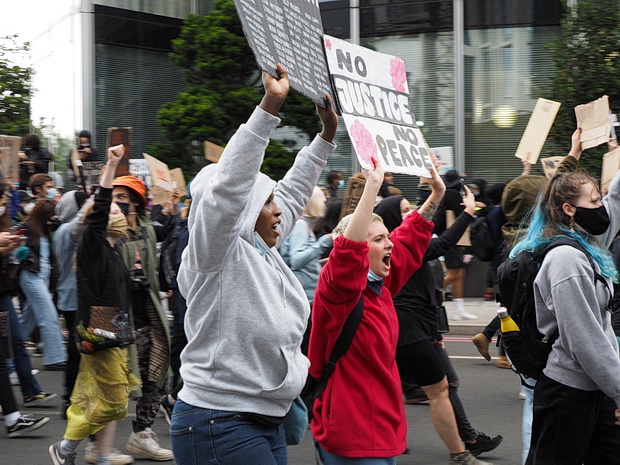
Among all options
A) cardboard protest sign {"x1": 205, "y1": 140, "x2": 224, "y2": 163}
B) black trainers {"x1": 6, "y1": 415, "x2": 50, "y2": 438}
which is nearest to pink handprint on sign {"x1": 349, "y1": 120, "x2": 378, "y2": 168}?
black trainers {"x1": 6, "y1": 415, "x2": 50, "y2": 438}

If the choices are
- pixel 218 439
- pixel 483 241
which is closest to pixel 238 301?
pixel 218 439

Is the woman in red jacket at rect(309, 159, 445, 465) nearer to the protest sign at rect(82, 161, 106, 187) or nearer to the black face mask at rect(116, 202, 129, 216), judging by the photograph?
the black face mask at rect(116, 202, 129, 216)

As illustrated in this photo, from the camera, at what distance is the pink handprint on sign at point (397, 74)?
436 cm

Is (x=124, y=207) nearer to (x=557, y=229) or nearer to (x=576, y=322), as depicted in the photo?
(x=557, y=229)

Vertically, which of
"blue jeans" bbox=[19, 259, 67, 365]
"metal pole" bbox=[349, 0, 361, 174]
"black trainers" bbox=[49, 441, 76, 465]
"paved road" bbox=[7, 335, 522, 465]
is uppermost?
"metal pole" bbox=[349, 0, 361, 174]

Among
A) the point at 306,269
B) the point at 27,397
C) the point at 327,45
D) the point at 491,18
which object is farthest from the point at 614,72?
the point at 327,45

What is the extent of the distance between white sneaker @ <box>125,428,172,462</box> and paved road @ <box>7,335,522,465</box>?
0.22ft

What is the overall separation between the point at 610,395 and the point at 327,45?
1.79 meters

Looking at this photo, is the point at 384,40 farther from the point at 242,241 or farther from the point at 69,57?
the point at 242,241

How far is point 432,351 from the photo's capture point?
18.8ft

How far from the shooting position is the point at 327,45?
3.83 m

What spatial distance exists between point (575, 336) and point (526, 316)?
326 millimetres

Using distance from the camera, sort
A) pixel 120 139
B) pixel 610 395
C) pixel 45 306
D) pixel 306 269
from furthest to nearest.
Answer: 1. pixel 45 306
2. pixel 120 139
3. pixel 306 269
4. pixel 610 395

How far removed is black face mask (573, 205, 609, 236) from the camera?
389cm
